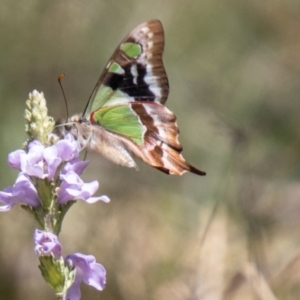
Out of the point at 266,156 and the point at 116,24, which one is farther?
the point at 116,24

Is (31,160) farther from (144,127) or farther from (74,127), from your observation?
(144,127)

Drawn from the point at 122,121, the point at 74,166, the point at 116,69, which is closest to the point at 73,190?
the point at 74,166

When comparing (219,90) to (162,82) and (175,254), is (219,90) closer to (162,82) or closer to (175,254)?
(175,254)

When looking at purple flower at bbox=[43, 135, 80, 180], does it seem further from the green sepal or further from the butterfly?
the butterfly

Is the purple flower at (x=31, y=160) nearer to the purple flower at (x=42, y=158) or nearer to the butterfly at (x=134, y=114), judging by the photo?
the purple flower at (x=42, y=158)

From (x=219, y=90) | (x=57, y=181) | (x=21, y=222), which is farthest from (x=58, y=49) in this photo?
(x=57, y=181)

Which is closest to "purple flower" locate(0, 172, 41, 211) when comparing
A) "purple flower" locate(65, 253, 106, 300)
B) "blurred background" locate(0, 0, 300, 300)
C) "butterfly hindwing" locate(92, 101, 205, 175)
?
"purple flower" locate(65, 253, 106, 300)
